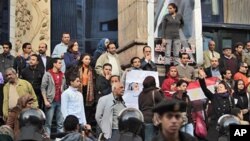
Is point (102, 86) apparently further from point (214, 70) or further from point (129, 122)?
point (129, 122)

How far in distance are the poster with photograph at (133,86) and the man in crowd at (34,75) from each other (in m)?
1.80

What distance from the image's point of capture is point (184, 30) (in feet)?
55.3

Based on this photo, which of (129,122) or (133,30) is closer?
(129,122)

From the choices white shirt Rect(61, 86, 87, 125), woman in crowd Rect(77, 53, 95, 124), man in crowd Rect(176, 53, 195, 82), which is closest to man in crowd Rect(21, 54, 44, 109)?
woman in crowd Rect(77, 53, 95, 124)

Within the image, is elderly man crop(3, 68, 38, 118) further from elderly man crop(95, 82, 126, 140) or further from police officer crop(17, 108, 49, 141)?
police officer crop(17, 108, 49, 141)

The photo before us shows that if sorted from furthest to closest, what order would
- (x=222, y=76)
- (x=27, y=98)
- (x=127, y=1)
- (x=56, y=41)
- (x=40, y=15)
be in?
(x=56, y=41), (x=40, y=15), (x=127, y=1), (x=222, y=76), (x=27, y=98)

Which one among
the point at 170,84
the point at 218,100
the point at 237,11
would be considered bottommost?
the point at 218,100

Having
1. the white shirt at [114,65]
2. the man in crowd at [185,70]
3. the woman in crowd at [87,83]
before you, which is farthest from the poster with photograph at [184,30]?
the woman in crowd at [87,83]

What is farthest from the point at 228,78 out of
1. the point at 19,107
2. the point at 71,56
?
the point at 19,107

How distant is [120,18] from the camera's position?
1889cm

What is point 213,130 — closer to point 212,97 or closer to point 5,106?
point 212,97

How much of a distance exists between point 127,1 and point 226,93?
572cm

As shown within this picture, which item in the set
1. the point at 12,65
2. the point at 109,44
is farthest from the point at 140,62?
the point at 12,65

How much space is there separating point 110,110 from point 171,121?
215 inches
